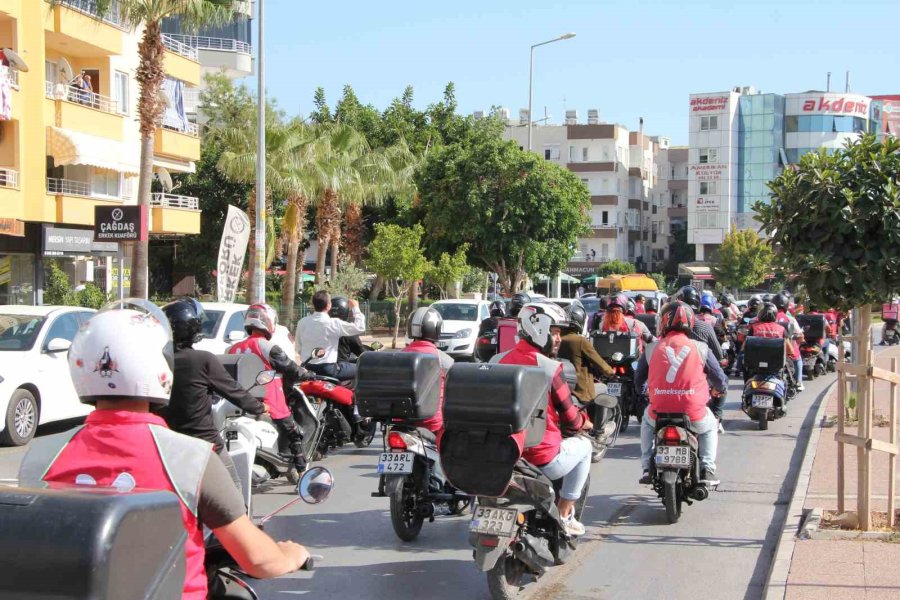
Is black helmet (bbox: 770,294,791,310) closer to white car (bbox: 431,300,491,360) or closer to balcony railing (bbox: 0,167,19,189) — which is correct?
white car (bbox: 431,300,491,360)

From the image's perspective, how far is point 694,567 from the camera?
7.28m

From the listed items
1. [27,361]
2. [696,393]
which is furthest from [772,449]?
[27,361]

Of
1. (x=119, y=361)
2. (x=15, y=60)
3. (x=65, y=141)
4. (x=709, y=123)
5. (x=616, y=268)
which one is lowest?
(x=616, y=268)

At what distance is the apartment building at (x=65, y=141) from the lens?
26375mm

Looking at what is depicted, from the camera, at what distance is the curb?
6.25m

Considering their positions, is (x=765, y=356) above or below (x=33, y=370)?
above

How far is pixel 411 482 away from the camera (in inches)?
306

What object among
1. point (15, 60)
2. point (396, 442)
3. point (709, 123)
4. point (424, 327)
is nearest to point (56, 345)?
point (424, 327)

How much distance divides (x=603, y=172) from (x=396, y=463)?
75.8 metres

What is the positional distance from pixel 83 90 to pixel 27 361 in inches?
736

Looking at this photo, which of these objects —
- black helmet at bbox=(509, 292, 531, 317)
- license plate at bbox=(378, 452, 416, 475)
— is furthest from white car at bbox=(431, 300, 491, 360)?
license plate at bbox=(378, 452, 416, 475)

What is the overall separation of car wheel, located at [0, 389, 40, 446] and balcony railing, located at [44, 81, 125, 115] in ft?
56.8

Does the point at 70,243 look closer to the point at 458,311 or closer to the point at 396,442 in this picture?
the point at 458,311

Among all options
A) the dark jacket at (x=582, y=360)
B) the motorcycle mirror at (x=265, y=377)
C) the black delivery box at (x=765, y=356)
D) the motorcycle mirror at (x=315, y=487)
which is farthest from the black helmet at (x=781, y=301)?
the motorcycle mirror at (x=315, y=487)
